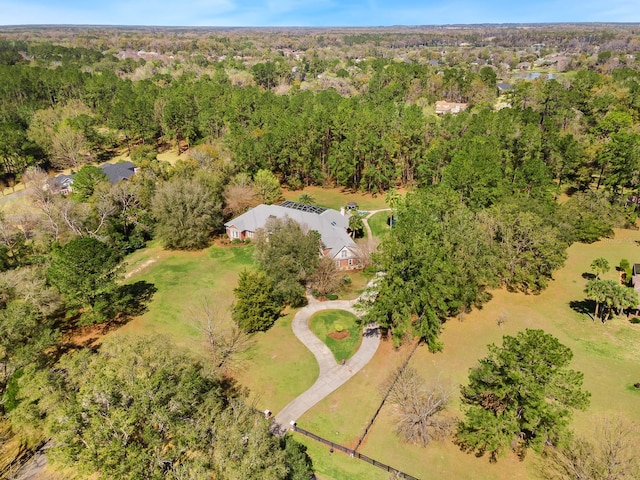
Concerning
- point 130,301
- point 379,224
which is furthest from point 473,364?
point 130,301

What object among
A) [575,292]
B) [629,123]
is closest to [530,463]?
[575,292]

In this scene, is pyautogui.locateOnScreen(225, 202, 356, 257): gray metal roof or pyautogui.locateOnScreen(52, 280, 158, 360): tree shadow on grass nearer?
pyautogui.locateOnScreen(52, 280, 158, 360): tree shadow on grass

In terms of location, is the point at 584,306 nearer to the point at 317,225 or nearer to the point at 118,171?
the point at 317,225

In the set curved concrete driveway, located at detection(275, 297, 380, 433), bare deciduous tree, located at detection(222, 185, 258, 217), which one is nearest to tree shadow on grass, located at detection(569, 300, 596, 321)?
curved concrete driveway, located at detection(275, 297, 380, 433)

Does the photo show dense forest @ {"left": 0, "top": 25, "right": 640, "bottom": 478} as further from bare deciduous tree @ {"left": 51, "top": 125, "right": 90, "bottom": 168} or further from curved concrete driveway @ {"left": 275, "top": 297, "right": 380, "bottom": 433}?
curved concrete driveway @ {"left": 275, "top": 297, "right": 380, "bottom": 433}

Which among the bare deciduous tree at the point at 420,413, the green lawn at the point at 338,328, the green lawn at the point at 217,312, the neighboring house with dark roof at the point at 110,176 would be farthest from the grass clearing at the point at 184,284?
the neighboring house with dark roof at the point at 110,176
